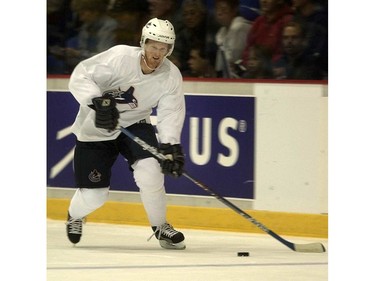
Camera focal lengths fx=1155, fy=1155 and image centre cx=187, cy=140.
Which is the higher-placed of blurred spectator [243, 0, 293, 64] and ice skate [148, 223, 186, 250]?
blurred spectator [243, 0, 293, 64]

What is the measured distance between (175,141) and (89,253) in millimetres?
505

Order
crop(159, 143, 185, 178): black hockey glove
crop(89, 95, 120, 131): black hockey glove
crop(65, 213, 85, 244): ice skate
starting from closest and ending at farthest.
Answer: crop(89, 95, 120, 131): black hockey glove
crop(159, 143, 185, 178): black hockey glove
crop(65, 213, 85, 244): ice skate

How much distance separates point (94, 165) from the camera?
4.33 metres

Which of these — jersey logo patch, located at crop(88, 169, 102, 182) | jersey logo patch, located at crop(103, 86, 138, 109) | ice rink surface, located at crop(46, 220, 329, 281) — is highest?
jersey logo patch, located at crop(103, 86, 138, 109)

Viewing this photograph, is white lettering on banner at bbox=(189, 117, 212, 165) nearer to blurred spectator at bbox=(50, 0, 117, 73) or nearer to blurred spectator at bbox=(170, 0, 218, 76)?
blurred spectator at bbox=(170, 0, 218, 76)

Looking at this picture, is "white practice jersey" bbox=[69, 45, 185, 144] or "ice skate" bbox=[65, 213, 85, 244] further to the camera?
"ice skate" bbox=[65, 213, 85, 244]

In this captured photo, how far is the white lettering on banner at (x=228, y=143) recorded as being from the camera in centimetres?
485

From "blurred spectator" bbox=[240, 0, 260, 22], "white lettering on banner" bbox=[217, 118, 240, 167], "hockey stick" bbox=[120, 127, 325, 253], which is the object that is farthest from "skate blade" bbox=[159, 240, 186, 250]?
"blurred spectator" bbox=[240, 0, 260, 22]

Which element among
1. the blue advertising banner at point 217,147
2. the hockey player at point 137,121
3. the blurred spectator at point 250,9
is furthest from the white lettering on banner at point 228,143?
the hockey player at point 137,121

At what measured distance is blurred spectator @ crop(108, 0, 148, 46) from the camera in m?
5.09

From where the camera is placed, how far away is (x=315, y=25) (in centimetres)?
446

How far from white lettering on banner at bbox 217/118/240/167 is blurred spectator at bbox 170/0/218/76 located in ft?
0.95
